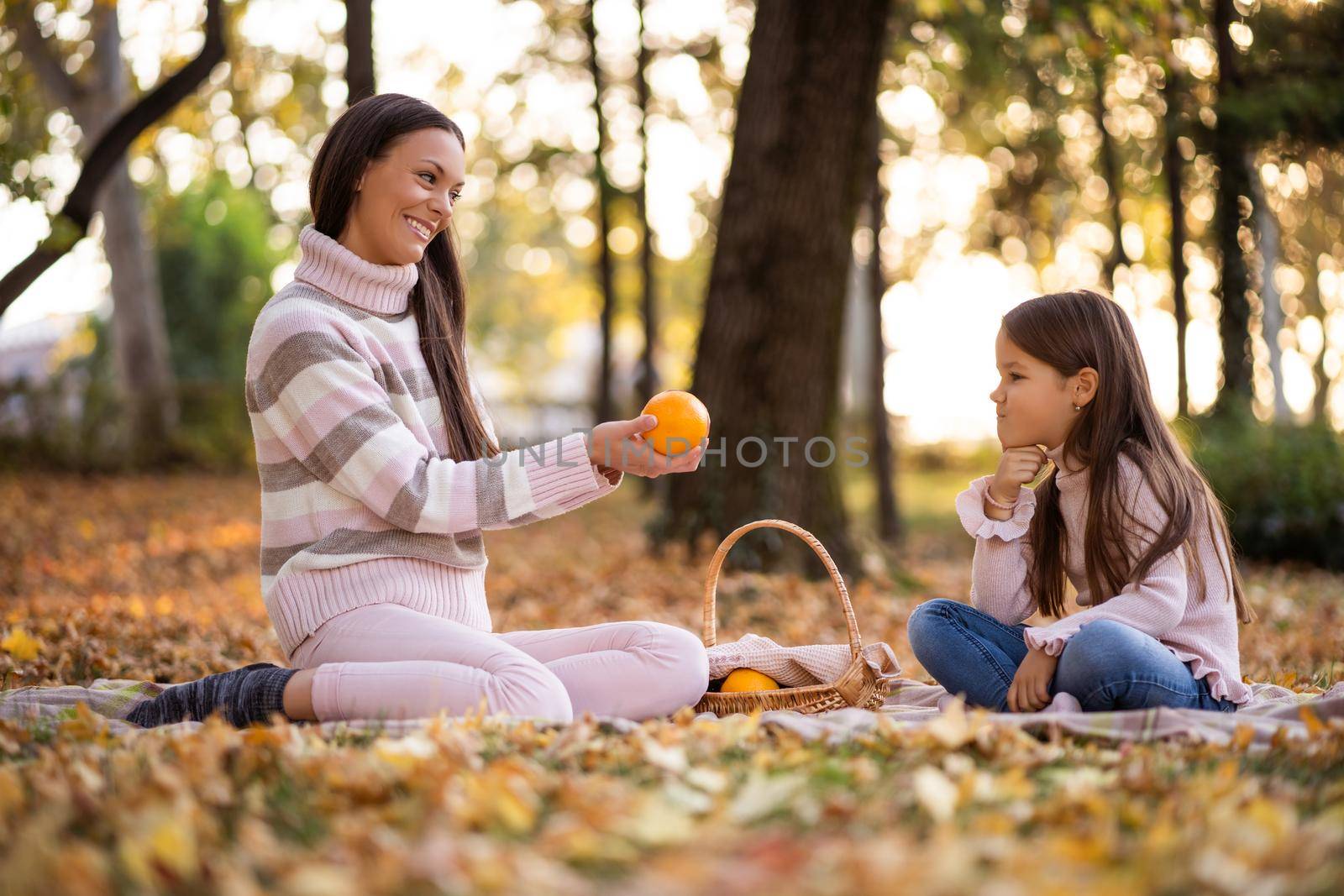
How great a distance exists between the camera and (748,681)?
12.2 ft

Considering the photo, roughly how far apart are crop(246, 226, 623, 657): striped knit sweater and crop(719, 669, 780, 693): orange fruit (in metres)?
0.75

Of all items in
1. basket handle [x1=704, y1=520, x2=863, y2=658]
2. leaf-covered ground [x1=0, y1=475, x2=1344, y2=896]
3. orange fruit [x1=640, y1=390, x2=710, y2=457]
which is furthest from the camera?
basket handle [x1=704, y1=520, x2=863, y2=658]

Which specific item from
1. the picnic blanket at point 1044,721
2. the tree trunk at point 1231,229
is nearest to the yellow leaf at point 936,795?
the picnic blanket at point 1044,721

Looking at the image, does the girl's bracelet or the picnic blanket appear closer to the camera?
the picnic blanket

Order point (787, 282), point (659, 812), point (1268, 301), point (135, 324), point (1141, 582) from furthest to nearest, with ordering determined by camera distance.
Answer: point (135, 324)
point (1268, 301)
point (787, 282)
point (1141, 582)
point (659, 812)

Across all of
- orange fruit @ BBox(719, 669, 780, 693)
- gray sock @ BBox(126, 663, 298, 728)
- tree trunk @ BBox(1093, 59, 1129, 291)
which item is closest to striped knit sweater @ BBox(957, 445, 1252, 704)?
orange fruit @ BBox(719, 669, 780, 693)

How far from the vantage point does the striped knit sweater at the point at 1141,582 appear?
329 centimetres

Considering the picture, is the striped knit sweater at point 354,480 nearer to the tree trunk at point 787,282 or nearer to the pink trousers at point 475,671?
the pink trousers at point 475,671

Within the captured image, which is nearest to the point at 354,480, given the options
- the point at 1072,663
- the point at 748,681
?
the point at 748,681

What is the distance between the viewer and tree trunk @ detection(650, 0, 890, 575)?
756cm

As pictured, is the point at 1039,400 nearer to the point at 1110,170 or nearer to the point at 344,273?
the point at 344,273

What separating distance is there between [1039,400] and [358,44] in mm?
5608

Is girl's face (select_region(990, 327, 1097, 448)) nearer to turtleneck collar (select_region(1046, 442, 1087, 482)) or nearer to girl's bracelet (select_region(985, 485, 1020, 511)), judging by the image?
turtleneck collar (select_region(1046, 442, 1087, 482))

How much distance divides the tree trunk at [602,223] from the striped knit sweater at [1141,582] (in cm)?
1222
